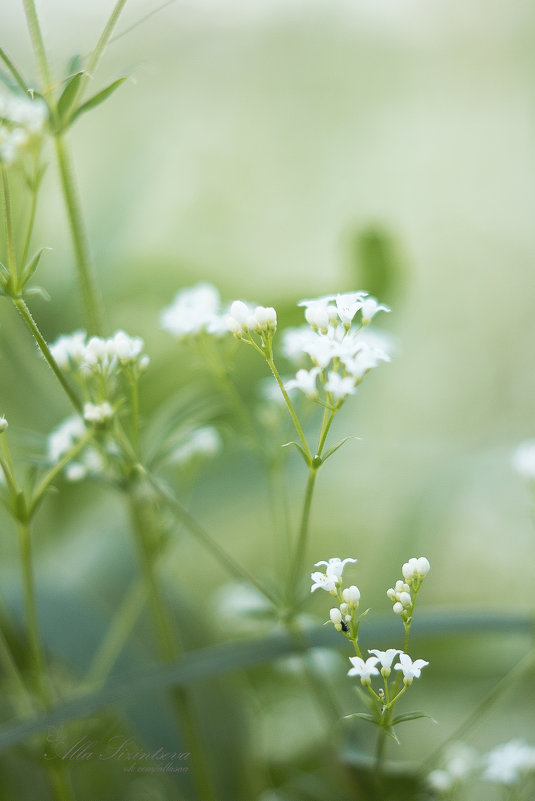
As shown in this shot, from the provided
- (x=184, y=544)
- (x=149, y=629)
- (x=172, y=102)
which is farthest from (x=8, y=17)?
(x=149, y=629)

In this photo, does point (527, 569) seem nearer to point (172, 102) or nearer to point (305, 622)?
point (305, 622)

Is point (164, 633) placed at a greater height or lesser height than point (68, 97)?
lesser

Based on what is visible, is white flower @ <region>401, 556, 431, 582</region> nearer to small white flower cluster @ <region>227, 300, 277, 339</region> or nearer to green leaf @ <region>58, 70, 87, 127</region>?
small white flower cluster @ <region>227, 300, 277, 339</region>

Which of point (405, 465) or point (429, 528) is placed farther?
point (405, 465)

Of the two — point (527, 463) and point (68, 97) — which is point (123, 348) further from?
point (527, 463)

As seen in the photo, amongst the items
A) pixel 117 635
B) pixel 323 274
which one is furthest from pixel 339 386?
pixel 323 274

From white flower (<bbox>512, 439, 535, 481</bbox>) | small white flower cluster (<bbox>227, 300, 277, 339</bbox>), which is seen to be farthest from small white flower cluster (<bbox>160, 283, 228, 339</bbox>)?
white flower (<bbox>512, 439, 535, 481</bbox>)
